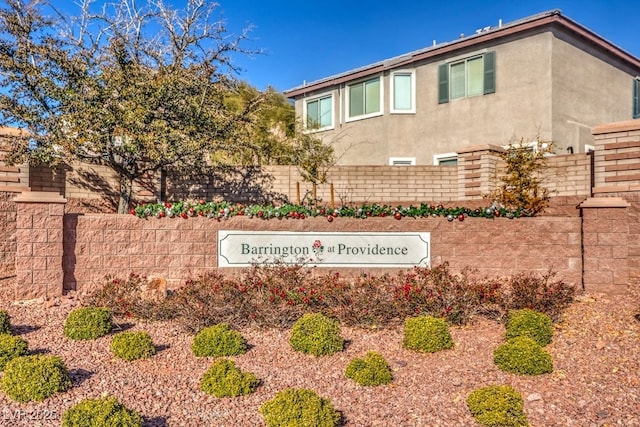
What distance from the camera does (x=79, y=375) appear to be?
17.5 feet

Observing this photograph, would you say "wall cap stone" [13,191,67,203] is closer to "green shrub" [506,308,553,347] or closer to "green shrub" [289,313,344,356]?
"green shrub" [289,313,344,356]

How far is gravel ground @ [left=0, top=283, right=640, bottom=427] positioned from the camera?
15.1 ft

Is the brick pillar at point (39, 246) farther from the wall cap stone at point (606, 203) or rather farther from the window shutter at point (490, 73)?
the window shutter at point (490, 73)

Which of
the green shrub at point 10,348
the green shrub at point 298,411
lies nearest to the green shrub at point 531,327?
the green shrub at point 298,411

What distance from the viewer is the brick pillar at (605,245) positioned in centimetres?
852

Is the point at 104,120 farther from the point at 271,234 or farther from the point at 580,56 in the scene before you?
the point at 580,56

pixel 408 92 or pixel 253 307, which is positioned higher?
pixel 408 92

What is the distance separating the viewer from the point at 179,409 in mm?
4684

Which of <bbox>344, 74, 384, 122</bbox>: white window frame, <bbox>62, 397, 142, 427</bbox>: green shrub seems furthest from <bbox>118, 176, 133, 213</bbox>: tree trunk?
<bbox>344, 74, 384, 122</bbox>: white window frame

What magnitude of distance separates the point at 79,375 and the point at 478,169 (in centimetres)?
1031

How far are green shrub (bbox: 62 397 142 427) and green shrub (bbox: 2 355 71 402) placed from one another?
0.88 meters

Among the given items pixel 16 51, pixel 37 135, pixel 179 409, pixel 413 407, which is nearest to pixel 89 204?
pixel 37 135

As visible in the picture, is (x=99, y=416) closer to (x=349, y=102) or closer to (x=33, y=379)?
(x=33, y=379)

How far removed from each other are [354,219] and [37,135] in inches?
276
